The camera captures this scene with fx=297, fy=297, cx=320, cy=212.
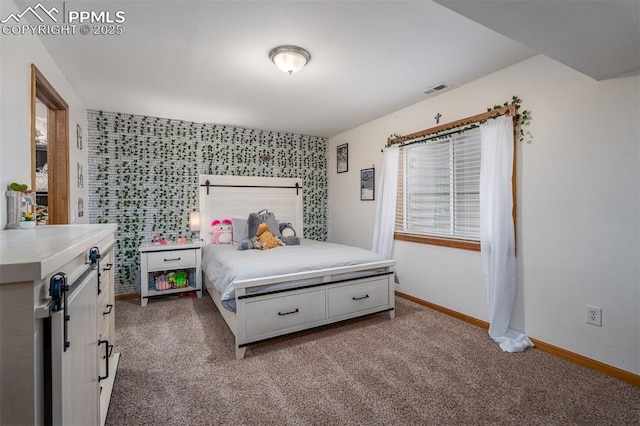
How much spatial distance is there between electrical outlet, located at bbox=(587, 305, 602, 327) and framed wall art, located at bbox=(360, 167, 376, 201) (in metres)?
2.66

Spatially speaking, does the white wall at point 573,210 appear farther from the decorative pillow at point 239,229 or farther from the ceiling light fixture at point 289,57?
the decorative pillow at point 239,229

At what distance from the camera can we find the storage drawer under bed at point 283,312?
7.94 ft

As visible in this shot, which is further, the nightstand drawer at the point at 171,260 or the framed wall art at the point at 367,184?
the framed wall art at the point at 367,184

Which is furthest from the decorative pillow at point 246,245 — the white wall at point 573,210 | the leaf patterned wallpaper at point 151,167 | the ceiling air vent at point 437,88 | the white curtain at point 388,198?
the ceiling air vent at point 437,88

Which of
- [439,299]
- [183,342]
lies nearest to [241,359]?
[183,342]

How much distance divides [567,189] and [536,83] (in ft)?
3.07

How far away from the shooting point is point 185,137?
429 cm

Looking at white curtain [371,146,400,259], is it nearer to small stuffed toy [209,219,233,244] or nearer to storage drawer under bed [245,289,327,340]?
storage drawer under bed [245,289,327,340]

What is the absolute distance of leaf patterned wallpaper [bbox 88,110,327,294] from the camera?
3840 mm

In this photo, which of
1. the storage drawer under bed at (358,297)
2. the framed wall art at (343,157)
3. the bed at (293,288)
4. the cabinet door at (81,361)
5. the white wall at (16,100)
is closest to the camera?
the cabinet door at (81,361)

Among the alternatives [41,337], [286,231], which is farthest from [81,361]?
[286,231]

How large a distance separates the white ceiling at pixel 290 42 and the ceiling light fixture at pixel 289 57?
54 mm

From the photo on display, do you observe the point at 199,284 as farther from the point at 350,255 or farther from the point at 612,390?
the point at 612,390

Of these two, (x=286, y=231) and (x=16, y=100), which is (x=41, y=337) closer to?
(x=16, y=100)
